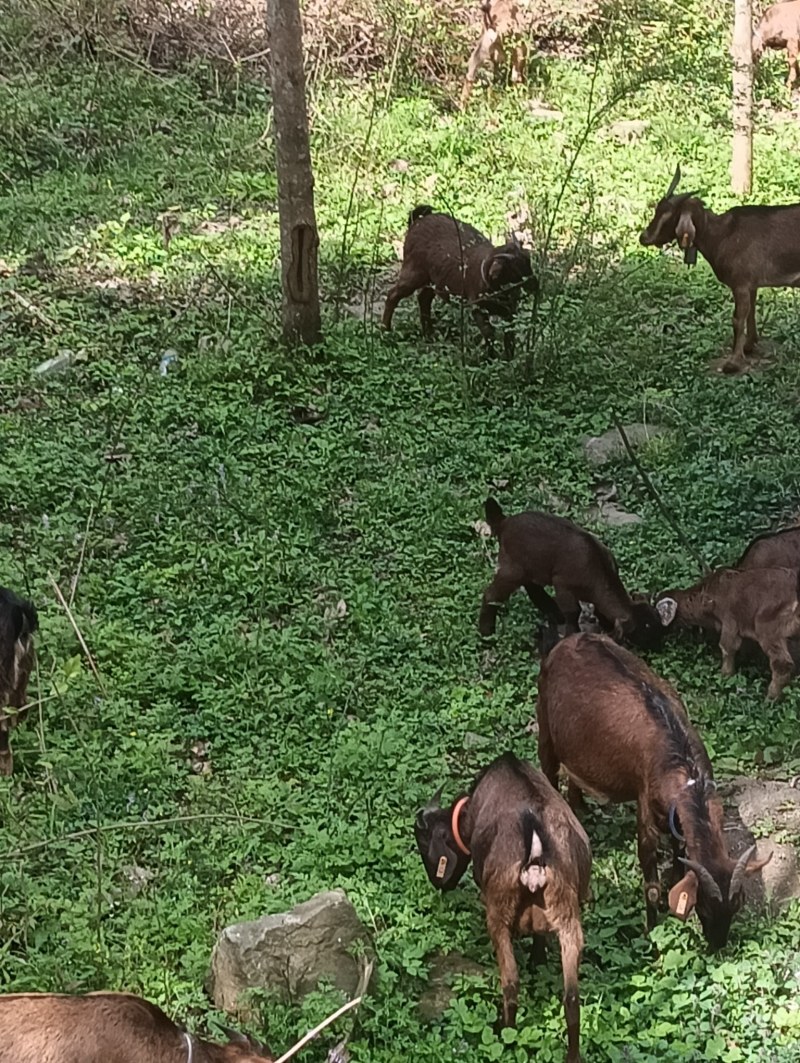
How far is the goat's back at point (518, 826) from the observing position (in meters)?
5.24

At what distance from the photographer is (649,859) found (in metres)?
5.88

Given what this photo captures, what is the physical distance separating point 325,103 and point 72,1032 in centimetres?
1216

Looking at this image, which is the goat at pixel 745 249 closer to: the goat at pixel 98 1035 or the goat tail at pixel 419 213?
the goat tail at pixel 419 213

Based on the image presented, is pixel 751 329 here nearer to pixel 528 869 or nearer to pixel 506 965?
pixel 528 869

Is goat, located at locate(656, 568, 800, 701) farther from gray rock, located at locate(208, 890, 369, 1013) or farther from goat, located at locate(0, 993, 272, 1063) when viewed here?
goat, located at locate(0, 993, 272, 1063)

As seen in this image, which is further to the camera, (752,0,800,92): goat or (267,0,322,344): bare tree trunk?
(752,0,800,92): goat

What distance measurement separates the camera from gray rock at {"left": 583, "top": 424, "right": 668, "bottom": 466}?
9.74 metres

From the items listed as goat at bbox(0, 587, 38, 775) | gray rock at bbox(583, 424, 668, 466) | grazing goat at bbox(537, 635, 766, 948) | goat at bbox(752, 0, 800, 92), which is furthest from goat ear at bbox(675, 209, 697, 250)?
goat at bbox(0, 587, 38, 775)

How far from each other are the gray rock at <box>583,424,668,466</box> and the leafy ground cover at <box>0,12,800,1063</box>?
145mm

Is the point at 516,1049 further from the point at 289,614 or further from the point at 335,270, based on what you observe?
the point at 335,270

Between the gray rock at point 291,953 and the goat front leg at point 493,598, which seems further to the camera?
the goat front leg at point 493,598

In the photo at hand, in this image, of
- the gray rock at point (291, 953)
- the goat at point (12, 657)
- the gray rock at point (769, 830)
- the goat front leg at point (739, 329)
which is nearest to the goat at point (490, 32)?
the goat front leg at point (739, 329)

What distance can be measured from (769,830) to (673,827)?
88cm

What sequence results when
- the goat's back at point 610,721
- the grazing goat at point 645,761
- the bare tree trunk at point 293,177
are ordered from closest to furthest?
the grazing goat at point 645,761 < the goat's back at point 610,721 < the bare tree trunk at point 293,177
